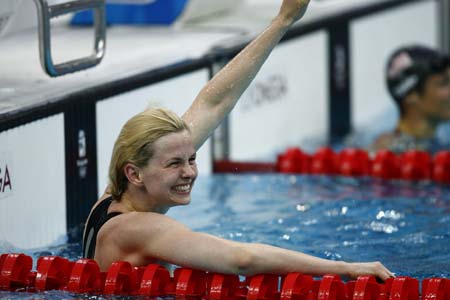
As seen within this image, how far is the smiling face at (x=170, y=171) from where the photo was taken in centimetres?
297

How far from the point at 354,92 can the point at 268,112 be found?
3.21 feet

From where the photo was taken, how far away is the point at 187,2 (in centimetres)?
559

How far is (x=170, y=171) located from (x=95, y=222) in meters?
0.26

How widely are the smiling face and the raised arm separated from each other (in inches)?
13.1

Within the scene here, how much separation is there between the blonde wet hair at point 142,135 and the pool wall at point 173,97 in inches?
11.3

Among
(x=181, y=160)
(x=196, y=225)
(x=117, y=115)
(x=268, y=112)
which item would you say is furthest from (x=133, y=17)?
(x=181, y=160)

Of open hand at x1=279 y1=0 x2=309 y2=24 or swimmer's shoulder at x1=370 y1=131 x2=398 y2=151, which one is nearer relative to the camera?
open hand at x1=279 y1=0 x2=309 y2=24

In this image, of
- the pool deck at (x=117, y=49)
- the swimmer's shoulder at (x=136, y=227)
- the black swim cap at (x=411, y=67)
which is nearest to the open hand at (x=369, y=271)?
the swimmer's shoulder at (x=136, y=227)

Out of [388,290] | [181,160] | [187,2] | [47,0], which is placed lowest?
[388,290]

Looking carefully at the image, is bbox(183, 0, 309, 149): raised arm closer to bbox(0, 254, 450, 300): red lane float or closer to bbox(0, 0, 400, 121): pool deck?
bbox(0, 254, 450, 300): red lane float

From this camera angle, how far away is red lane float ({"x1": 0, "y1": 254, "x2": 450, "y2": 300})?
9.36 feet

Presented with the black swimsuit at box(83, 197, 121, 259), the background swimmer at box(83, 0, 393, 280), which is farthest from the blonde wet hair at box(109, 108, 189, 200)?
the black swimsuit at box(83, 197, 121, 259)

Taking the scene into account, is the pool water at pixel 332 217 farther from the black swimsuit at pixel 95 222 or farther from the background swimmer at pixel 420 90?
the background swimmer at pixel 420 90

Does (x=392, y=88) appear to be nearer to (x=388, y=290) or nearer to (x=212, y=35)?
(x=212, y=35)
